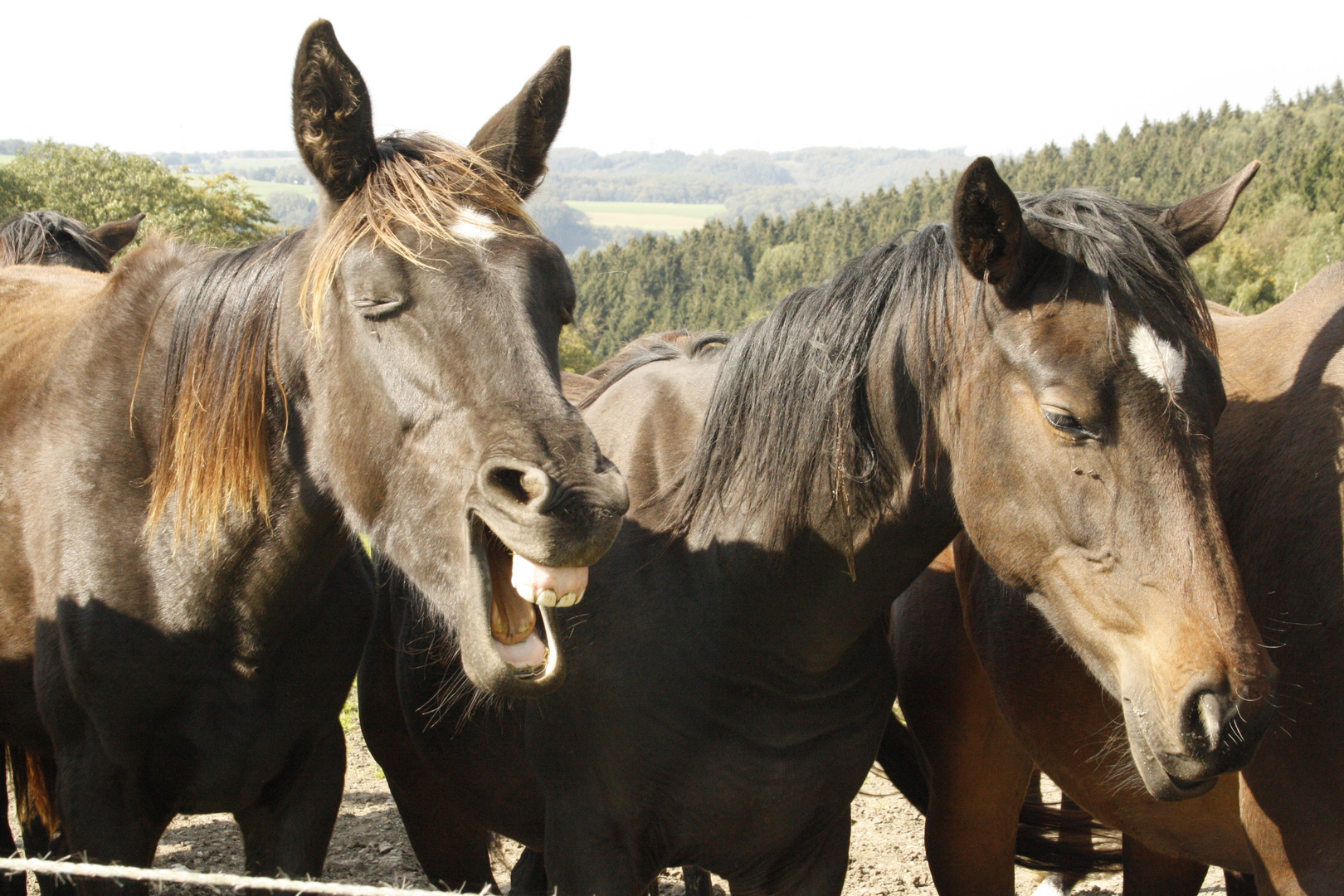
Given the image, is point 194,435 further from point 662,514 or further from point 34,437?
point 662,514

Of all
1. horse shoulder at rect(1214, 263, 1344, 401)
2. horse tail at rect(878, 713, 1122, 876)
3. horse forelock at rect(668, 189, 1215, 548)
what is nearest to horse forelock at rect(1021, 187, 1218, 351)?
horse forelock at rect(668, 189, 1215, 548)

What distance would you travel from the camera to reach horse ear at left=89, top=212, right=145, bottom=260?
569cm

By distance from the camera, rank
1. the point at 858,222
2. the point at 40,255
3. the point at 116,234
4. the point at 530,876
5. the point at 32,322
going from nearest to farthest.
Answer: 1. the point at 32,322
2. the point at 530,876
3. the point at 40,255
4. the point at 116,234
5. the point at 858,222

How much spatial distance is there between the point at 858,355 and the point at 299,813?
6.87 ft

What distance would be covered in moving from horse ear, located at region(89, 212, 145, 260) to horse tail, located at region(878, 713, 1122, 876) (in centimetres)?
506

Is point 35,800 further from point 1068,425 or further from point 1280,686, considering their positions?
point 1280,686

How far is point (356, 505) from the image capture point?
2244mm

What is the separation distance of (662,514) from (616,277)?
86.5 meters

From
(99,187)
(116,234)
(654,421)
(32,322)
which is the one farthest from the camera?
(99,187)

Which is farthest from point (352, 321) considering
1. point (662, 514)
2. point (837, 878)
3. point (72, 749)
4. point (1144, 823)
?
point (1144, 823)

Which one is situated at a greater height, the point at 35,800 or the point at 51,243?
the point at 51,243

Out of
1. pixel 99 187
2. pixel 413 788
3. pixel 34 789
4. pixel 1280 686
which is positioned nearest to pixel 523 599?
pixel 1280 686

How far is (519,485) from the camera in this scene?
73.9 inches

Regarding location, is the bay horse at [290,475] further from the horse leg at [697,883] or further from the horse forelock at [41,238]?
the horse forelock at [41,238]
